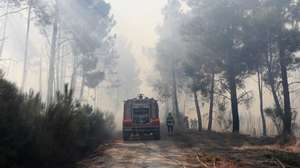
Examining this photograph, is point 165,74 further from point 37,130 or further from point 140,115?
point 37,130

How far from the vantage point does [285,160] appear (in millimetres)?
12898

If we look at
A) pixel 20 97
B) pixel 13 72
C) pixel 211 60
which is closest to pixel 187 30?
pixel 211 60

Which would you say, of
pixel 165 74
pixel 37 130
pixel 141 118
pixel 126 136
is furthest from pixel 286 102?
pixel 165 74

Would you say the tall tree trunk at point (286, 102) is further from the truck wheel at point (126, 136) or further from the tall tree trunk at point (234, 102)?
the truck wheel at point (126, 136)

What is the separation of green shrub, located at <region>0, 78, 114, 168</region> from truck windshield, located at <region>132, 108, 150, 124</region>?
1016 centimetres

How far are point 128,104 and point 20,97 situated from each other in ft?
53.5

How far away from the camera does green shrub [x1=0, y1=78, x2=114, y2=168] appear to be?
9.98 meters

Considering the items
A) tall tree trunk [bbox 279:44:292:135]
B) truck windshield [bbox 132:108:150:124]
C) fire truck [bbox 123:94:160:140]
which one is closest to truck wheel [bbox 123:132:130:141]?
fire truck [bbox 123:94:160:140]

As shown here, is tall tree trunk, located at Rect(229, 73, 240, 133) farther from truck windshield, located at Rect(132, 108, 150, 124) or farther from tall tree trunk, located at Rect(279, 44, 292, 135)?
truck windshield, located at Rect(132, 108, 150, 124)

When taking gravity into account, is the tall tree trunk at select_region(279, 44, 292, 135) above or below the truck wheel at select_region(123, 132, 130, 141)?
above

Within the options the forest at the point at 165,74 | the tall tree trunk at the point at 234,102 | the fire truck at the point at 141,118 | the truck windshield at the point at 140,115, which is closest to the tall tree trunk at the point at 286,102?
the forest at the point at 165,74

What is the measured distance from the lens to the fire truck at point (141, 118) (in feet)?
86.4

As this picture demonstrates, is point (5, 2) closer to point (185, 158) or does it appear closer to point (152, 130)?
point (152, 130)

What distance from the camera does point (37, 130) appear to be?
452 inches
